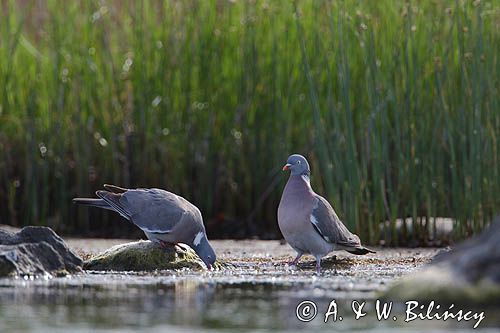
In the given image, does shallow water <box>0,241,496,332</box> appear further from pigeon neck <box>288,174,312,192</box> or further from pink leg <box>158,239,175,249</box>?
pigeon neck <box>288,174,312,192</box>

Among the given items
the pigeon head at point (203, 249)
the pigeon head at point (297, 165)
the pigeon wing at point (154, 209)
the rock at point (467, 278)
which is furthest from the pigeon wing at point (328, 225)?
the rock at point (467, 278)

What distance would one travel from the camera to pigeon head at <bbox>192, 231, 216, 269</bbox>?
8.09m

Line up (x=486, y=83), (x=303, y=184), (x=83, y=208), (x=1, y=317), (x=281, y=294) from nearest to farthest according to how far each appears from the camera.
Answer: (x=1, y=317), (x=281, y=294), (x=303, y=184), (x=486, y=83), (x=83, y=208)

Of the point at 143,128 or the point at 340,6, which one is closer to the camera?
the point at 340,6

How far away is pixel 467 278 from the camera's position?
577 cm

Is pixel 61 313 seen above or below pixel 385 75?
below

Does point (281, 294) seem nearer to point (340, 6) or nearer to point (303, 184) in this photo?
point (303, 184)

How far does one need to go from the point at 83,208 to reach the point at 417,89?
3466mm

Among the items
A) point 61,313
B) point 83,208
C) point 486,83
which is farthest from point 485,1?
point 61,313

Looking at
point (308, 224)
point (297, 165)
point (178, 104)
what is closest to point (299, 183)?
point (297, 165)

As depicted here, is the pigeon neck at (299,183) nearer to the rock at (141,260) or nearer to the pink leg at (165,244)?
the rock at (141,260)

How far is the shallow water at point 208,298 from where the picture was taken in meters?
5.46

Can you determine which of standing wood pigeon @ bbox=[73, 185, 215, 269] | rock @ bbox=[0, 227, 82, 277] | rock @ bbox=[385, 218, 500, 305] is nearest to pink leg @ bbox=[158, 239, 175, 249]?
standing wood pigeon @ bbox=[73, 185, 215, 269]

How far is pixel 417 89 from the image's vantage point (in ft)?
32.1
